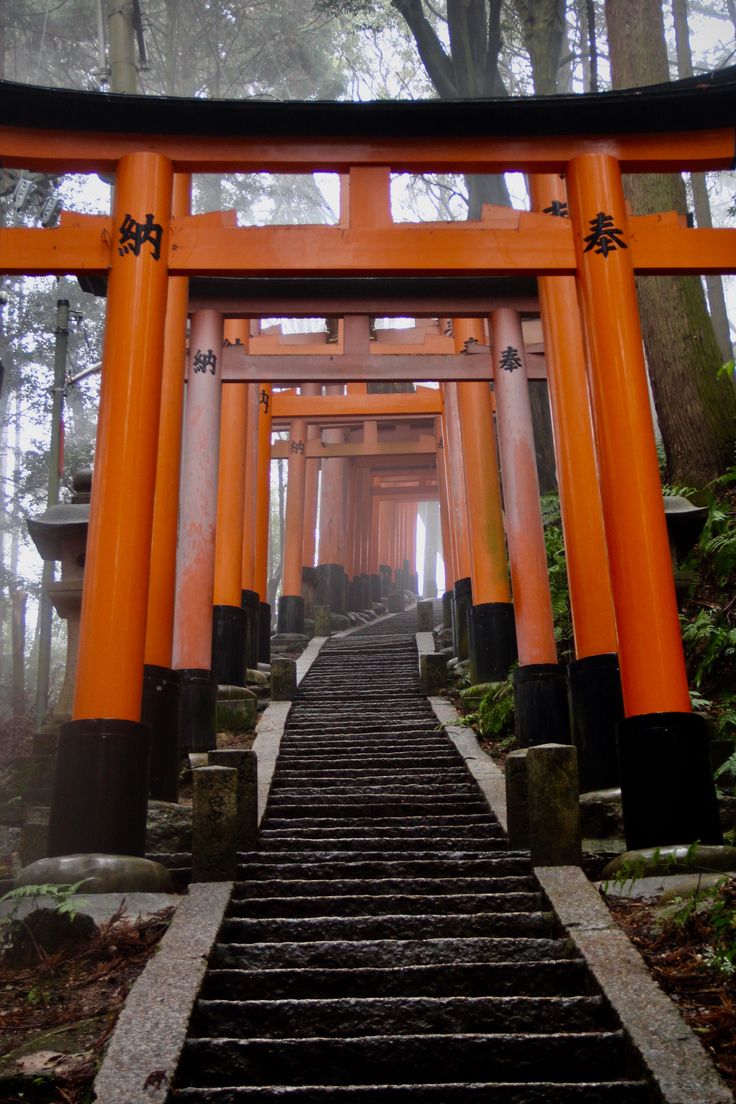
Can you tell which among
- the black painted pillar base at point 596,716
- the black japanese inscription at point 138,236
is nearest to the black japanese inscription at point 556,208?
the black japanese inscription at point 138,236

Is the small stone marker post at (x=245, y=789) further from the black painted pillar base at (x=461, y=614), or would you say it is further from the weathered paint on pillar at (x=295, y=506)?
the weathered paint on pillar at (x=295, y=506)

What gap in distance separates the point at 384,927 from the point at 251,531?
10.0 metres

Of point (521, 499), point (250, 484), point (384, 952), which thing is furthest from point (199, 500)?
point (384, 952)

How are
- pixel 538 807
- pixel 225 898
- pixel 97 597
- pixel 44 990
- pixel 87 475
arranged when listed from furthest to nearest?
pixel 87 475 < pixel 97 597 < pixel 538 807 < pixel 225 898 < pixel 44 990

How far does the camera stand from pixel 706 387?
11.4 metres

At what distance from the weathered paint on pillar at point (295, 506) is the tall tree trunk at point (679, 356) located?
879 cm

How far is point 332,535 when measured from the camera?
2291 cm

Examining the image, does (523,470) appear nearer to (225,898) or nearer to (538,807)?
(538,807)

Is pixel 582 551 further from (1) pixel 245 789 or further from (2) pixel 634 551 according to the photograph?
(1) pixel 245 789

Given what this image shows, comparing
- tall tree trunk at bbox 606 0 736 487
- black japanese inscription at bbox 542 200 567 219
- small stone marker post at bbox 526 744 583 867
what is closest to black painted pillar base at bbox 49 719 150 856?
small stone marker post at bbox 526 744 583 867

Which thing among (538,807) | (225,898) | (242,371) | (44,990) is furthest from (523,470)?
(44,990)

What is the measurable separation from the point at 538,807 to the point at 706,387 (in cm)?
690

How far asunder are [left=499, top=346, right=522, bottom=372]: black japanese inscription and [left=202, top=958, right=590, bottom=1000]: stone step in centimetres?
722

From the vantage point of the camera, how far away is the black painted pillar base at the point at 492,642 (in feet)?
38.7
